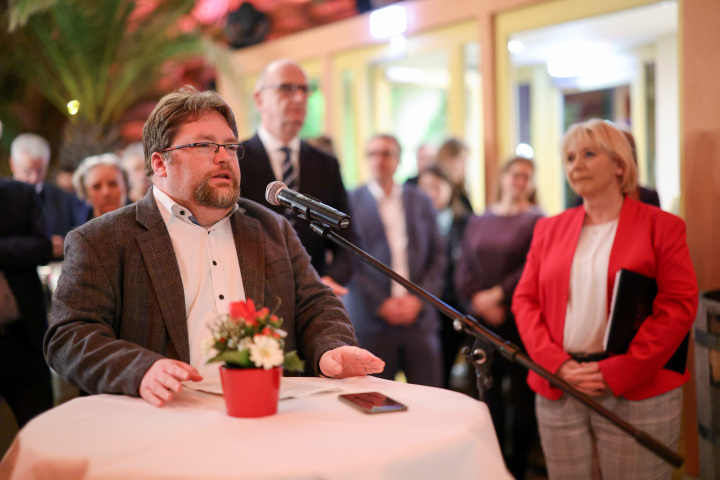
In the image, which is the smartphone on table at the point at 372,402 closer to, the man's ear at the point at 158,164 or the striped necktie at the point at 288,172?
the man's ear at the point at 158,164

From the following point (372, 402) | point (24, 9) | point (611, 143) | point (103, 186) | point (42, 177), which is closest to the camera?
point (372, 402)

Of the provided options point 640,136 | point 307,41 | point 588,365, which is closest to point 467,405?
point 588,365

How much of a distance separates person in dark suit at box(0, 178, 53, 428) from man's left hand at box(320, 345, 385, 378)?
191 cm

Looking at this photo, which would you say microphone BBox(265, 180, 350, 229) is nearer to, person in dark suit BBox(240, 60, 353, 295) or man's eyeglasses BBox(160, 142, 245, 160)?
man's eyeglasses BBox(160, 142, 245, 160)

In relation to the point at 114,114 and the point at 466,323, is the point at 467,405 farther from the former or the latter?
the point at 114,114

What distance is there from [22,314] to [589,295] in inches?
101

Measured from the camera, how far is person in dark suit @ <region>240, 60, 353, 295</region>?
3.04 m

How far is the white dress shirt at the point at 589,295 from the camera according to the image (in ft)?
8.60

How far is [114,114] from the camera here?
7.45m

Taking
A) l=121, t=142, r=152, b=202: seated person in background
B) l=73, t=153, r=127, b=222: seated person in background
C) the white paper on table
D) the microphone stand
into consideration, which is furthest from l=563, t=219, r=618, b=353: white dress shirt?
l=121, t=142, r=152, b=202: seated person in background

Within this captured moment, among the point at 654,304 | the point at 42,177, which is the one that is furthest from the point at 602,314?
the point at 42,177

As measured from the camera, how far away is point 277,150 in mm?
3131

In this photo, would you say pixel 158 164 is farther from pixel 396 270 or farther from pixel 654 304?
pixel 396 270

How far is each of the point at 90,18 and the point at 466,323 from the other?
6384 mm
